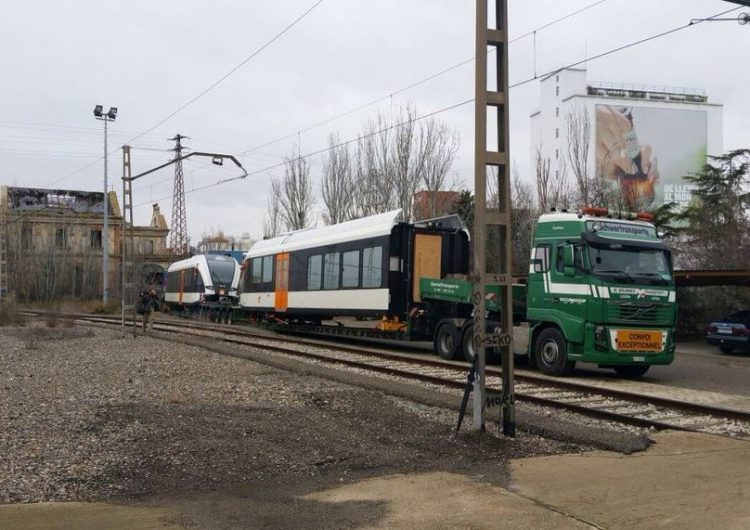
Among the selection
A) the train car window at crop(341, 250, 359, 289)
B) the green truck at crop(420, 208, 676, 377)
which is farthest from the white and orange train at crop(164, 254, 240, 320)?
the green truck at crop(420, 208, 676, 377)

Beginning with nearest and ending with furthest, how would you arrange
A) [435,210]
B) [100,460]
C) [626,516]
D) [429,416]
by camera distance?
[626,516] < [100,460] < [429,416] < [435,210]

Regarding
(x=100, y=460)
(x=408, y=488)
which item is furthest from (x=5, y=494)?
(x=408, y=488)

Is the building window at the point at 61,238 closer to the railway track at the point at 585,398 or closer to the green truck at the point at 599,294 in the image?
the railway track at the point at 585,398

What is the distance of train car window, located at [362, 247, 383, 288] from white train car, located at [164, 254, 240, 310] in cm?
1806

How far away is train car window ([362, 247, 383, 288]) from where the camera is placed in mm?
20750

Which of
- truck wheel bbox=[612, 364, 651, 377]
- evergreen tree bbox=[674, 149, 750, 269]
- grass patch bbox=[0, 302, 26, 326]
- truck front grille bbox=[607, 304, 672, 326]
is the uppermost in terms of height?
evergreen tree bbox=[674, 149, 750, 269]

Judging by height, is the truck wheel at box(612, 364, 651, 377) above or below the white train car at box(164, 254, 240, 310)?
below

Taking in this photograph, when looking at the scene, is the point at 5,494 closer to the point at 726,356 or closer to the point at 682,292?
the point at 726,356

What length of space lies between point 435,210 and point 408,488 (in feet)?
123

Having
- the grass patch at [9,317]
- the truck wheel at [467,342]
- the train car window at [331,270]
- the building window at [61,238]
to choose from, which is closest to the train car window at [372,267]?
the train car window at [331,270]

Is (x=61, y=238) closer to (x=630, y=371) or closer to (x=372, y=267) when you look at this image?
(x=372, y=267)

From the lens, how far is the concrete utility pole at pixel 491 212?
8.48 m

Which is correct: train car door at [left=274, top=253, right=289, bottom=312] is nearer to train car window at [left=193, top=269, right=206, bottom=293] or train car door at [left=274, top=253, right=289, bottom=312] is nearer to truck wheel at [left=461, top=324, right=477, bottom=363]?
truck wheel at [left=461, top=324, right=477, bottom=363]

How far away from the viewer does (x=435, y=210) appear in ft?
143
